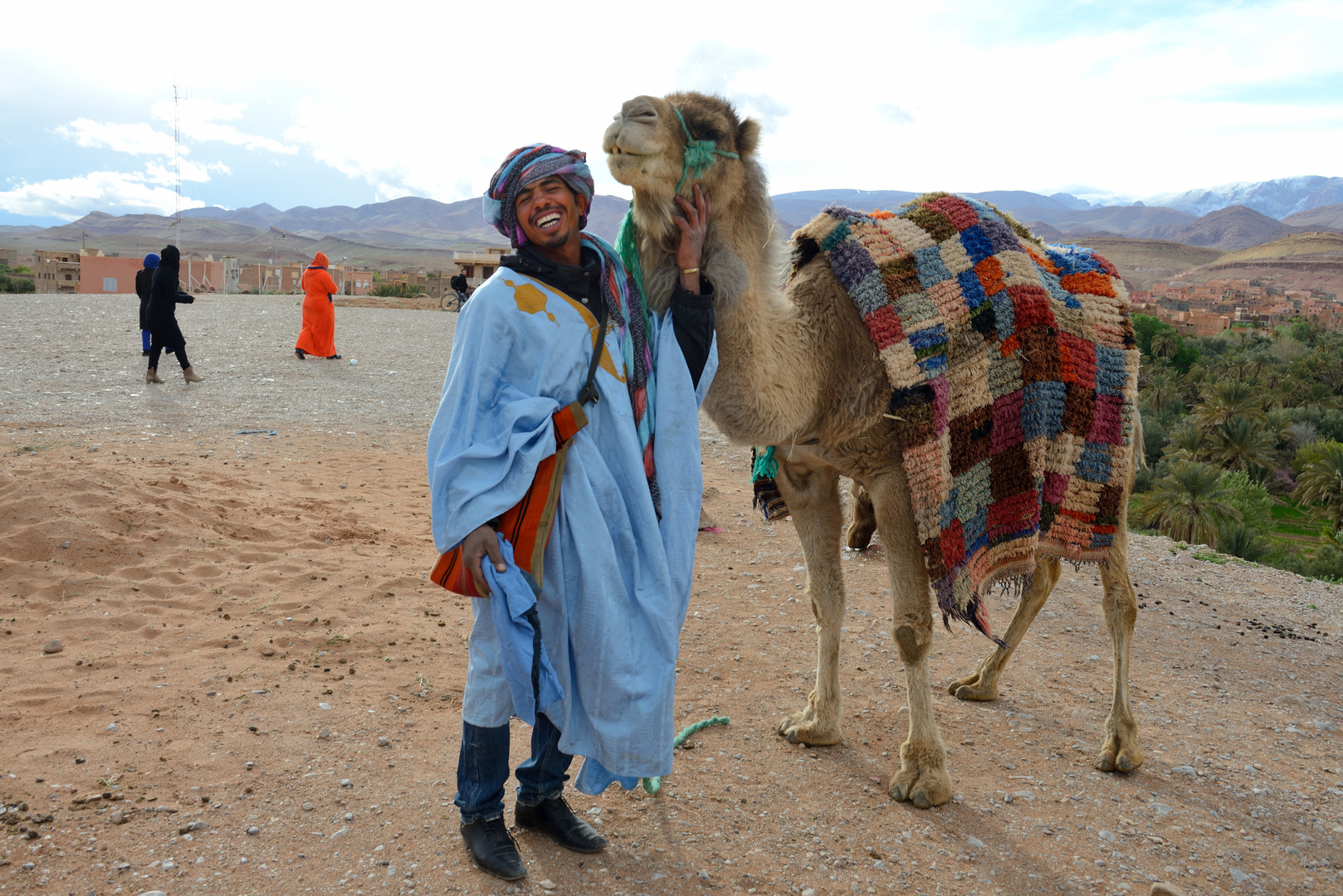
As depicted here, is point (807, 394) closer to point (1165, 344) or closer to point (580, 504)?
point (580, 504)

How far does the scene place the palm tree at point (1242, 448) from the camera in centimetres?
2803

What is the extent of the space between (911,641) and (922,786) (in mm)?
588

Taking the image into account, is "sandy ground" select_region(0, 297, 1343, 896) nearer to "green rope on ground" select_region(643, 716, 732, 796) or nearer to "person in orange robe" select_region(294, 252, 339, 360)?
"green rope on ground" select_region(643, 716, 732, 796)

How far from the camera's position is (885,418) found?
347 centimetres

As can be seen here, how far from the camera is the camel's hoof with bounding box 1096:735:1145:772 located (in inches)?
156

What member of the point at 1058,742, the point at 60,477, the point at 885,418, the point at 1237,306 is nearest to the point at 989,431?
the point at 885,418

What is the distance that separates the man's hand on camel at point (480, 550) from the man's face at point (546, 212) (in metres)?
0.93

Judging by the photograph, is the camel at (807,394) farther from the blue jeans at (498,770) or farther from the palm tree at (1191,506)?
the palm tree at (1191,506)

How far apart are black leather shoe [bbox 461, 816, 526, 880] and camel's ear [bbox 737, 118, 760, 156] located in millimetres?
2478

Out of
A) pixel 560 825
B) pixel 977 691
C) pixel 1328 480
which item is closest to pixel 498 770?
pixel 560 825

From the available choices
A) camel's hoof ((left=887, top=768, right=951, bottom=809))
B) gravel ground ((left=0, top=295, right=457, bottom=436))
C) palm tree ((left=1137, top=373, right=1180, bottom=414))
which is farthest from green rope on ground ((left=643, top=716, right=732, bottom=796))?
palm tree ((left=1137, top=373, right=1180, bottom=414))

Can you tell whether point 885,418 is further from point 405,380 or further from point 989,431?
point 405,380

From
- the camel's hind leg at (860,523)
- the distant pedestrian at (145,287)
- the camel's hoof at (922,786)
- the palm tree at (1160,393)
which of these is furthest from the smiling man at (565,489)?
the palm tree at (1160,393)

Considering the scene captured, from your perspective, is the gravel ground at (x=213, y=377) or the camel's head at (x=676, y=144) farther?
the gravel ground at (x=213, y=377)
